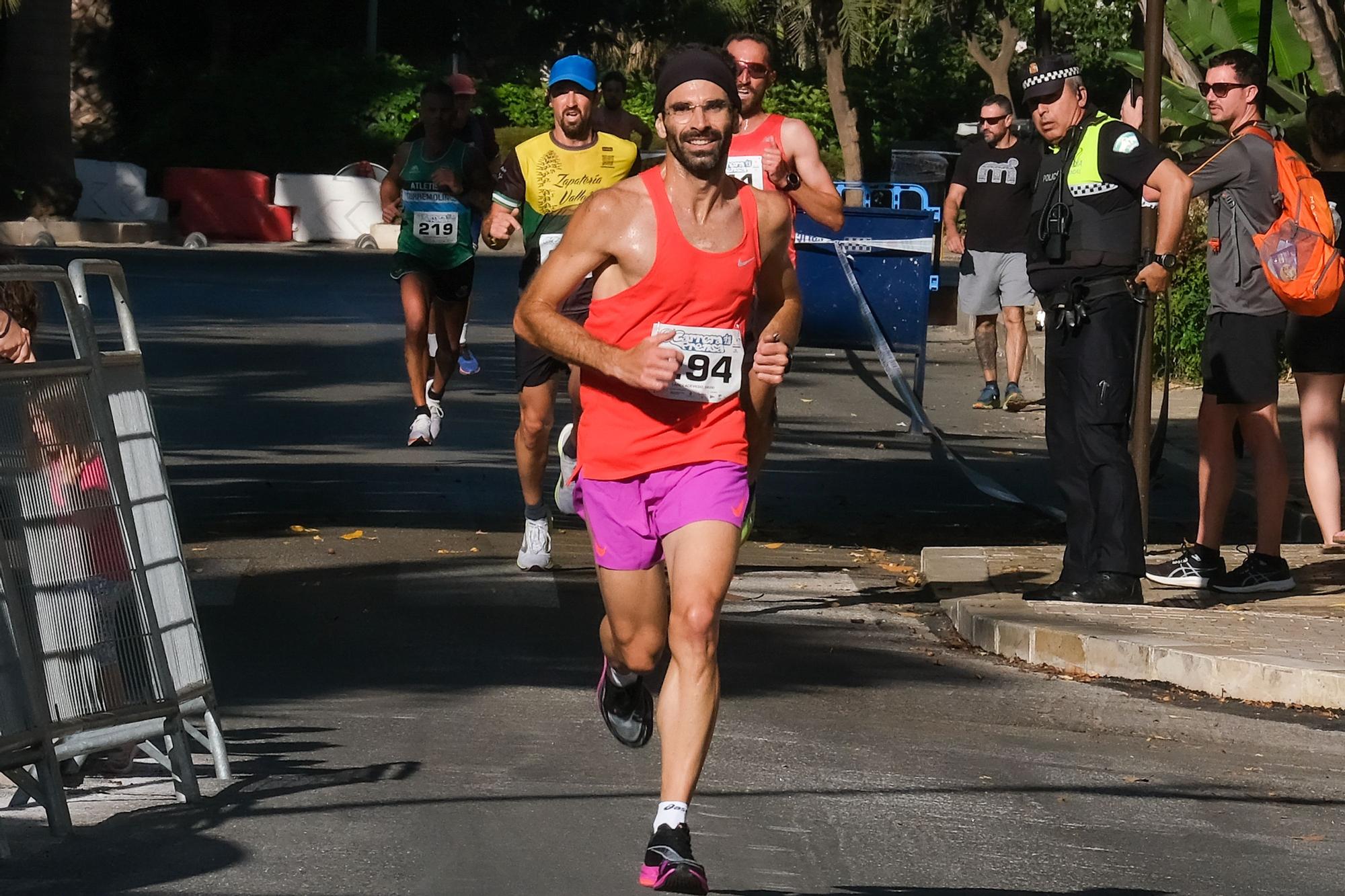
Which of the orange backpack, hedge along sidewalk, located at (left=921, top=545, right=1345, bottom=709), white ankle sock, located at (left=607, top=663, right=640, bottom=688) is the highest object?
the orange backpack

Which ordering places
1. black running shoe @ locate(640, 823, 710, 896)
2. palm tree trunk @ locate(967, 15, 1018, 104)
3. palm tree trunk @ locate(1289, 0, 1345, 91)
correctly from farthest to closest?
palm tree trunk @ locate(967, 15, 1018, 104) → palm tree trunk @ locate(1289, 0, 1345, 91) → black running shoe @ locate(640, 823, 710, 896)

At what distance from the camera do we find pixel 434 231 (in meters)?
12.5

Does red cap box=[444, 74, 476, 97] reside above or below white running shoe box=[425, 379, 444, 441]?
above

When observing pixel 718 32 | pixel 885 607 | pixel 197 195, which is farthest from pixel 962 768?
pixel 718 32

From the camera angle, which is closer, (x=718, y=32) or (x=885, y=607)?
(x=885, y=607)

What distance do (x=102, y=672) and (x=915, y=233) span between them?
349 inches

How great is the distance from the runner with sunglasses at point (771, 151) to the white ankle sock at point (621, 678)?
314 centimetres

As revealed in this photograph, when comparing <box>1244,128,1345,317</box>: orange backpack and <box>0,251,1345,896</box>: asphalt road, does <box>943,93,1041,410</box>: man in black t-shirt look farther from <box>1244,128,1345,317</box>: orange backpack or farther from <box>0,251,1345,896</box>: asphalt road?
<box>1244,128,1345,317</box>: orange backpack

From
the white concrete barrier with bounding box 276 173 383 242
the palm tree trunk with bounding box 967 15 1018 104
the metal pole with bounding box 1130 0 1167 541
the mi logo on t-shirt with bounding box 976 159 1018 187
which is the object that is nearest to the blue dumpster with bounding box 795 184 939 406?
the mi logo on t-shirt with bounding box 976 159 1018 187

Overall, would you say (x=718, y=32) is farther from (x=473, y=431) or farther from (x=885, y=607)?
(x=885, y=607)

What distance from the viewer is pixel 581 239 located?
5.49m

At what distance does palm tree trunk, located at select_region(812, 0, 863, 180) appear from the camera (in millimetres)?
46125

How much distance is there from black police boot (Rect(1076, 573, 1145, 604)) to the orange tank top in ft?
12.8

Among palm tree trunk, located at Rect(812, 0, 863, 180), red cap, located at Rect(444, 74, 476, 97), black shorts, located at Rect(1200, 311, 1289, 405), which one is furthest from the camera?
palm tree trunk, located at Rect(812, 0, 863, 180)
